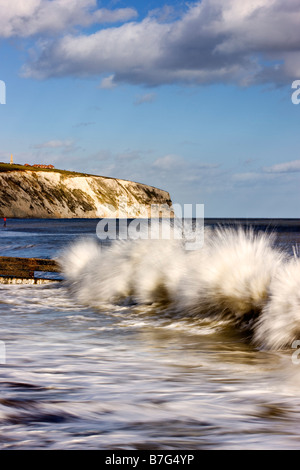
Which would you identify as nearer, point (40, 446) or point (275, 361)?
point (40, 446)

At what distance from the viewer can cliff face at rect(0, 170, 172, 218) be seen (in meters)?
120

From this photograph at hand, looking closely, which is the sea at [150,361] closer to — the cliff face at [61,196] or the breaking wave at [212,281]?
the breaking wave at [212,281]

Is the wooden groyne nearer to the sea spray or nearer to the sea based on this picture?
the sea

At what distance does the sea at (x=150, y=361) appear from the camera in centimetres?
288

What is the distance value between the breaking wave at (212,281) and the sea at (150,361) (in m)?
0.02

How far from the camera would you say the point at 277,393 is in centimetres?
365

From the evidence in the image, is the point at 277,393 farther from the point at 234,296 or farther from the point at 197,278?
the point at 197,278

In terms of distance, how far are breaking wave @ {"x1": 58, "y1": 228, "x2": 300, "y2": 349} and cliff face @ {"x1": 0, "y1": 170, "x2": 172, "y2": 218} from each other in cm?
10165

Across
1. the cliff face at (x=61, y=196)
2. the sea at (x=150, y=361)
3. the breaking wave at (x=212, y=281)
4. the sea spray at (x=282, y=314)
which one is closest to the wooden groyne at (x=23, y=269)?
the breaking wave at (x=212, y=281)

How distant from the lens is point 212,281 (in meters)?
6.90

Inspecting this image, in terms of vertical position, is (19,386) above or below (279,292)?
below

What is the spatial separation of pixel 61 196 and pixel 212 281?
414 feet
